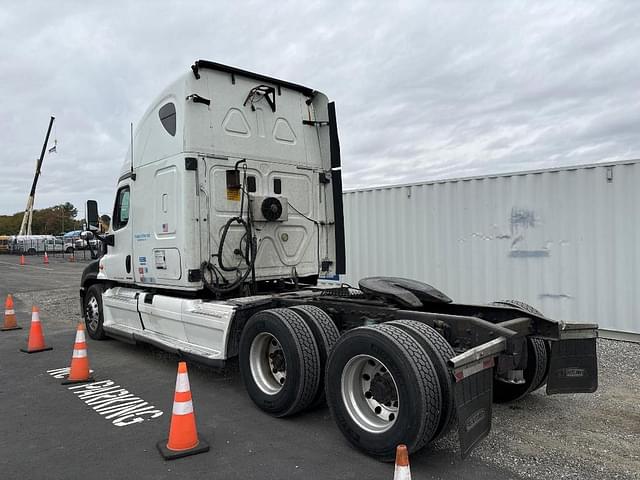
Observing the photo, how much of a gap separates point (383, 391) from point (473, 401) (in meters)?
0.69

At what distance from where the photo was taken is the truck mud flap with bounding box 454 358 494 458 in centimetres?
327

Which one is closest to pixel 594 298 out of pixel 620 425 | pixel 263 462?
pixel 620 425

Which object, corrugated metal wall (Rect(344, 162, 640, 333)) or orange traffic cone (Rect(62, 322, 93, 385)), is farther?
corrugated metal wall (Rect(344, 162, 640, 333))

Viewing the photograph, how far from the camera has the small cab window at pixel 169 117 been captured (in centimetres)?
604

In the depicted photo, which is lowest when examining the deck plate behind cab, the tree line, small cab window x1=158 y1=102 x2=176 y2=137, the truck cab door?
the deck plate behind cab

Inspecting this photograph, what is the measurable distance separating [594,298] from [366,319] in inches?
184

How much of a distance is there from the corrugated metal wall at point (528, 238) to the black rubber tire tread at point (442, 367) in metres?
4.97

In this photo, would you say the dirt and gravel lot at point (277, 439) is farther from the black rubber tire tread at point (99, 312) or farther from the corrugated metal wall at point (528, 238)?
the black rubber tire tread at point (99, 312)

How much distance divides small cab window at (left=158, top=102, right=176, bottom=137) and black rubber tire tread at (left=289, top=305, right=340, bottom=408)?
110 inches

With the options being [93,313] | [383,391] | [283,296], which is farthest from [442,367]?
[93,313]

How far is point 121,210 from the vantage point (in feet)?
24.5

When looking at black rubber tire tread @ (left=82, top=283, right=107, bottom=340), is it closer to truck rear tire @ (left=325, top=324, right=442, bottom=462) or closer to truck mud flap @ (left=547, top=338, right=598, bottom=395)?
truck rear tire @ (left=325, top=324, right=442, bottom=462)

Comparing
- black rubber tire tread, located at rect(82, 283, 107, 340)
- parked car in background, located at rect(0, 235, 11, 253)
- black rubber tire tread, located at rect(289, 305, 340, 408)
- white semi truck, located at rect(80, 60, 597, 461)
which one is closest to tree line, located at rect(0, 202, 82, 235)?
parked car in background, located at rect(0, 235, 11, 253)

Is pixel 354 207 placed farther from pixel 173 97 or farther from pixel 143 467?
pixel 143 467
